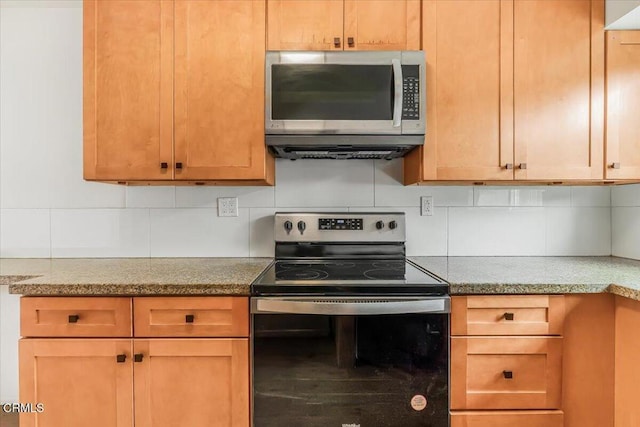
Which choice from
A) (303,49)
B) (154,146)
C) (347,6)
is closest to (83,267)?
(154,146)

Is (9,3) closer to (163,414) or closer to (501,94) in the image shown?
(163,414)

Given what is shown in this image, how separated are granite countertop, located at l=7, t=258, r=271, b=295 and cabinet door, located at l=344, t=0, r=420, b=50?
1165 mm

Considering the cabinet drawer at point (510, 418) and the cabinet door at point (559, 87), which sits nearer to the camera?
the cabinet drawer at point (510, 418)

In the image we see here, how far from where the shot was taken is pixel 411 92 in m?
1.68

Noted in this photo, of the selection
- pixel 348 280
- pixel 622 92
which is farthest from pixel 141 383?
pixel 622 92

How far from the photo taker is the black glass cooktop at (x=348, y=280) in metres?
1.41

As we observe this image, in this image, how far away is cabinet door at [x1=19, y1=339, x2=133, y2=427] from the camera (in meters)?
1.40

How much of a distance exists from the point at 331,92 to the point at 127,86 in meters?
0.93

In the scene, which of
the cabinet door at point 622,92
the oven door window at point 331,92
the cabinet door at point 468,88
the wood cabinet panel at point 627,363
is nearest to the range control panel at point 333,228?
the cabinet door at point 468,88

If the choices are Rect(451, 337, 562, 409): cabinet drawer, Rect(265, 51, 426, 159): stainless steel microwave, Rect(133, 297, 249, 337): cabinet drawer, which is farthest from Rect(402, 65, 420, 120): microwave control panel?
Rect(133, 297, 249, 337): cabinet drawer

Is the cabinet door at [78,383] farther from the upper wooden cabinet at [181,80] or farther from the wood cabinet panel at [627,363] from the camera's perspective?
the wood cabinet panel at [627,363]

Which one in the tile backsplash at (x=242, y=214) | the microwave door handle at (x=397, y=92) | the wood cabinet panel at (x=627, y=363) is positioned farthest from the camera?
the tile backsplash at (x=242, y=214)

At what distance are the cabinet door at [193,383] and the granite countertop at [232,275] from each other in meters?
0.21

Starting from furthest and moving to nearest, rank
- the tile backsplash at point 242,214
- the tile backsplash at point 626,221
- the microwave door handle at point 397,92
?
the tile backsplash at point 242,214
the tile backsplash at point 626,221
the microwave door handle at point 397,92
